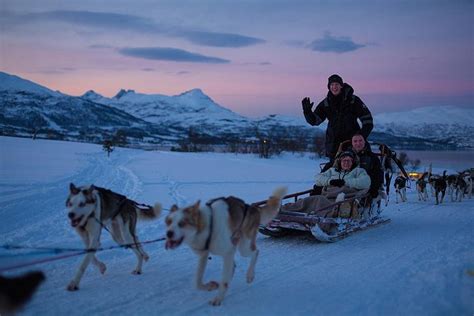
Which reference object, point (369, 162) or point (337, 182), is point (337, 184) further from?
point (369, 162)

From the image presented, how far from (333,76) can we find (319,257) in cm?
403

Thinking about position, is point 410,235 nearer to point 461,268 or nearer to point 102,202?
point 461,268

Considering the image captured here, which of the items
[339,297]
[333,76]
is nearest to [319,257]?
[339,297]

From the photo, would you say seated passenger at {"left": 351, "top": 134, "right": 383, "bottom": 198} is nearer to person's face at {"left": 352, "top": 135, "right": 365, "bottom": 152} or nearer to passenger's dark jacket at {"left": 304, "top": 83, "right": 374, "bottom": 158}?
person's face at {"left": 352, "top": 135, "right": 365, "bottom": 152}

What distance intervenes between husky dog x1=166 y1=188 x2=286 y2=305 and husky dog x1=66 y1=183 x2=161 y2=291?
105cm

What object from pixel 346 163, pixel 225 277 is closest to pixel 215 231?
pixel 225 277

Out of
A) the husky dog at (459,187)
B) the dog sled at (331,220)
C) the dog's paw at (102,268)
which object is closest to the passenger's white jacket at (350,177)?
the dog sled at (331,220)

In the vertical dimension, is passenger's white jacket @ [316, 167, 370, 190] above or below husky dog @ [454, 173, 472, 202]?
above

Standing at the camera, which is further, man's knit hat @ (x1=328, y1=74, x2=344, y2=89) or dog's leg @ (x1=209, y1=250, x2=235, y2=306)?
man's knit hat @ (x1=328, y1=74, x2=344, y2=89)

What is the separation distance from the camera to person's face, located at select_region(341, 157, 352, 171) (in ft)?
27.3

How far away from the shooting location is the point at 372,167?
8508mm

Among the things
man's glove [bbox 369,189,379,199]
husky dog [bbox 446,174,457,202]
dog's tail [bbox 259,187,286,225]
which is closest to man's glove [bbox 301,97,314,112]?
man's glove [bbox 369,189,379,199]

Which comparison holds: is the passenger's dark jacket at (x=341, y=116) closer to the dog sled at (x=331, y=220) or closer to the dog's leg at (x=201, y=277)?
the dog sled at (x=331, y=220)

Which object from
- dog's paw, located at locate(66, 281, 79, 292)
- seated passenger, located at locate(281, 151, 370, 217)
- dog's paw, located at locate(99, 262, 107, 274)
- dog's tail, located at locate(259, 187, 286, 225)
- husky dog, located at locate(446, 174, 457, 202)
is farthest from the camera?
husky dog, located at locate(446, 174, 457, 202)
